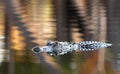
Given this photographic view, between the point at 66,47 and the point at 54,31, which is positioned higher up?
the point at 54,31

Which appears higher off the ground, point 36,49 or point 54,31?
point 54,31

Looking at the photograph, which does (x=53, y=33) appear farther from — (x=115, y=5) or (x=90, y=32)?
(x=115, y=5)

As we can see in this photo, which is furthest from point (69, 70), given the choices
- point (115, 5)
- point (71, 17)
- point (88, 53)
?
point (115, 5)

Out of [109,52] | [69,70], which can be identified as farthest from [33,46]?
[109,52]

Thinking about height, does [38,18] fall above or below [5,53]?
above

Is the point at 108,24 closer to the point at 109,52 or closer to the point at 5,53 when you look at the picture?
the point at 109,52

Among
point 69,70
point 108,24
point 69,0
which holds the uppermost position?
point 69,0
